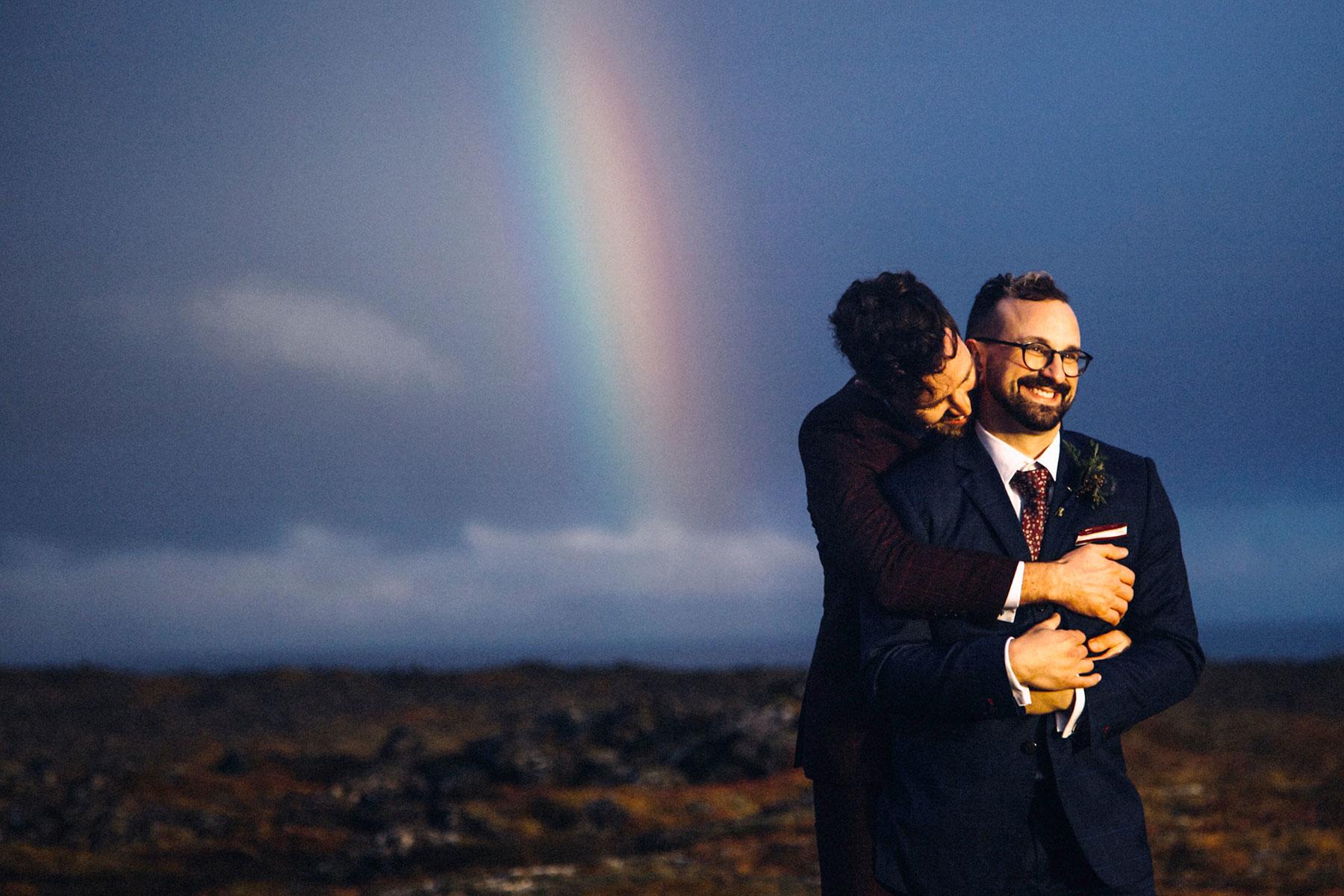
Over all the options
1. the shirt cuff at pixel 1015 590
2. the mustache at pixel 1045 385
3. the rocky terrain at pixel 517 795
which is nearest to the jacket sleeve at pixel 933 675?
the shirt cuff at pixel 1015 590

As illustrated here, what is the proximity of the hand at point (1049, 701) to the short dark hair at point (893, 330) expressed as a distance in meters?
1.15

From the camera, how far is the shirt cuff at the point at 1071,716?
3.71 meters

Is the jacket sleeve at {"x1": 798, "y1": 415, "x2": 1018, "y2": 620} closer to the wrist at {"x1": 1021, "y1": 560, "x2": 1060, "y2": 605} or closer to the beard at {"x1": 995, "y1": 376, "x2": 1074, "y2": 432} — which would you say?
the wrist at {"x1": 1021, "y1": 560, "x2": 1060, "y2": 605}

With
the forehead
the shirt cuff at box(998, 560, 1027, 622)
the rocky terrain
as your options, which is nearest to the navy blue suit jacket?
the shirt cuff at box(998, 560, 1027, 622)

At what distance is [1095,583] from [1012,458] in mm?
546

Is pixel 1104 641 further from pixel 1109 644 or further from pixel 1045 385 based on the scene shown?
pixel 1045 385

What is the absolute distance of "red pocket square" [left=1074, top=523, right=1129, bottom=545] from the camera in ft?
13.0

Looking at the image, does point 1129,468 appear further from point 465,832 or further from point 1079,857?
point 465,832

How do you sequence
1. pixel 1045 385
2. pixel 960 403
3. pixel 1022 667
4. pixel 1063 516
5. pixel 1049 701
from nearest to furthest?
pixel 1022 667, pixel 1049 701, pixel 1045 385, pixel 1063 516, pixel 960 403

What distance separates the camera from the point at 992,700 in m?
3.58

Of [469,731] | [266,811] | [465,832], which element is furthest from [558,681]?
[465,832]

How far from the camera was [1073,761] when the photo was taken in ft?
12.5

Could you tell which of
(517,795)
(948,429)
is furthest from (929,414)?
(517,795)

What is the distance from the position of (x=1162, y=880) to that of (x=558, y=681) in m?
25.3
